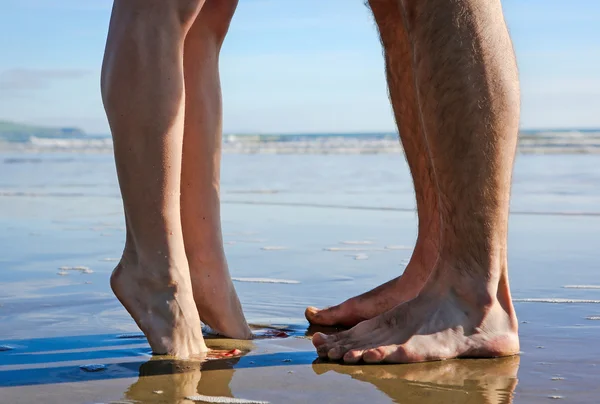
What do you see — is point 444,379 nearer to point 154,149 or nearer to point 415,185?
point 154,149

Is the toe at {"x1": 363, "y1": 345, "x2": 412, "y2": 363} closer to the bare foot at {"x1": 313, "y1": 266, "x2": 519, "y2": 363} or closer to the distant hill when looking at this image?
the bare foot at {"x1": 313, "y1": 266, "x2": 519, "y2": 363}

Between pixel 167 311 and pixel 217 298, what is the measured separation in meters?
0.22

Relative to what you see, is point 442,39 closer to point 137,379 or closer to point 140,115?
point 140,115

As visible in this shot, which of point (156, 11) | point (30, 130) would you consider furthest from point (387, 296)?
point (30, 130)

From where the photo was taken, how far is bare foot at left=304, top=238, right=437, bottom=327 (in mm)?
2033

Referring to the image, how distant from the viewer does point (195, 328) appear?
1.62 meters

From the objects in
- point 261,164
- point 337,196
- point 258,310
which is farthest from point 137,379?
point 261,164

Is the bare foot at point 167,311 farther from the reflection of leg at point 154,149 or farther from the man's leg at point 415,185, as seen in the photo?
the man's leg at point 415,185

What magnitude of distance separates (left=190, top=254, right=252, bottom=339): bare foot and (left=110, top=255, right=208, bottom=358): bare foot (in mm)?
175

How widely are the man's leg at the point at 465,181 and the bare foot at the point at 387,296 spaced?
358mm

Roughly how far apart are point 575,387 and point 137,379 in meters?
0.69

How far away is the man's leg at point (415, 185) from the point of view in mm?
2041

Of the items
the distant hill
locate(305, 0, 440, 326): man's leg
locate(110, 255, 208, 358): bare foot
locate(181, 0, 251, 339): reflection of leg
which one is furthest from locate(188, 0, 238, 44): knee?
the distant hill

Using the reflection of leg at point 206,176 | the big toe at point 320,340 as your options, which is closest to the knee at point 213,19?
the reflection of leg at point 206,176
